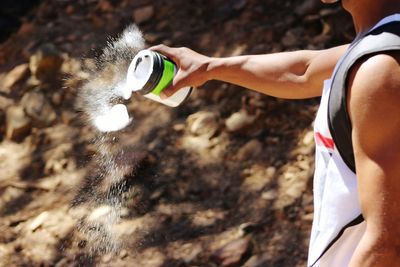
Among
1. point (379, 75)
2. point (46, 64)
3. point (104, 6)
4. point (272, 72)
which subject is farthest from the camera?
point (104, 6)

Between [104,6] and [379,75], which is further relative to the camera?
[104,6]

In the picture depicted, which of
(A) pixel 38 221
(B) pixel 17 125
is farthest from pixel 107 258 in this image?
(B) pixel 17 125

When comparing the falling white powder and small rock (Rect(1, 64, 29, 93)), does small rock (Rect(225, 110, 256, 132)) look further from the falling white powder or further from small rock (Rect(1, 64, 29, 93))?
small rock (Rect(1, 64, 29, 93))

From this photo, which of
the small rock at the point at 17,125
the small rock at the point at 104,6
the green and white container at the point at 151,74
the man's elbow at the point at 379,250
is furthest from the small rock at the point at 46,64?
the man's elbow at the point at 379,250

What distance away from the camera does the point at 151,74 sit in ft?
6.70

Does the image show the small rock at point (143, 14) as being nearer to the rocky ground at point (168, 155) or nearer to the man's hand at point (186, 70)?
the rocky ground at point (168, 155)

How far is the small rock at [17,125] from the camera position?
4000 millimetres

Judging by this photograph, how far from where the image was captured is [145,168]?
3561mm

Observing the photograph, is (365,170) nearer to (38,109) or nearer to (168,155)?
(168,155)

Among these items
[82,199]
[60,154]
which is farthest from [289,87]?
[60,154]

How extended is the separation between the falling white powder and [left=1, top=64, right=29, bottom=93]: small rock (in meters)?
0.66

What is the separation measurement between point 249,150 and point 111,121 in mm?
795

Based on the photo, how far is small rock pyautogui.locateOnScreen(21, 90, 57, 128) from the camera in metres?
4.04

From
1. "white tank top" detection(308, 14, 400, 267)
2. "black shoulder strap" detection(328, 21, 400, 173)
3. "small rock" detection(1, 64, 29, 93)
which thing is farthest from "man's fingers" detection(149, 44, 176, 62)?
"small rock" detection(1, 64, 29, 93)
